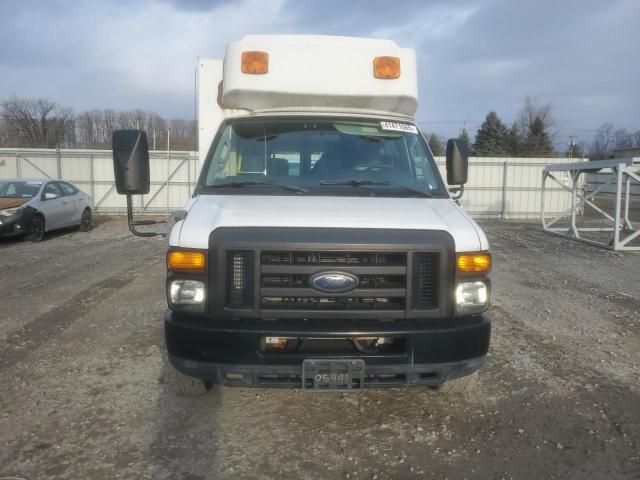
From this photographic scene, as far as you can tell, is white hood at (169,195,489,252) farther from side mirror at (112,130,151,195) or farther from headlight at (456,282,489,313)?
side mirror at (112,130,151,195)

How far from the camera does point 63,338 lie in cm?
560

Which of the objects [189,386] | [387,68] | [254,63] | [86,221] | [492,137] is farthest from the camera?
[492,137]

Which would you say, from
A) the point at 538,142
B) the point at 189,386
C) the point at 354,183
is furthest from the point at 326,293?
the point at 538,142

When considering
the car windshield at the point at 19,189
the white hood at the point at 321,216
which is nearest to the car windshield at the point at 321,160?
the white hood at the point at 321,216

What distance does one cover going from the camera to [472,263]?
330cm

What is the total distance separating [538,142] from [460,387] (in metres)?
62.1

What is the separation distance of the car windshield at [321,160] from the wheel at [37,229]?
33.2 ft

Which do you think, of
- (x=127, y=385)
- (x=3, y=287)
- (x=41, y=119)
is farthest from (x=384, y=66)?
(x=41, y=119)

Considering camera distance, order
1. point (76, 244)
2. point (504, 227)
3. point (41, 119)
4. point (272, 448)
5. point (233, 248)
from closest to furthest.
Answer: point (233, 248) → point (272, 448) → point (76, 244) → point (504, 227) → point (41, 119)

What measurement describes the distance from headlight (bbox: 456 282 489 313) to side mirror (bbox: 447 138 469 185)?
158 cm

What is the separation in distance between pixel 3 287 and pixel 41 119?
2285 inches

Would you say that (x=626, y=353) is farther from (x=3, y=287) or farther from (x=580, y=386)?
(x=3, y=287)

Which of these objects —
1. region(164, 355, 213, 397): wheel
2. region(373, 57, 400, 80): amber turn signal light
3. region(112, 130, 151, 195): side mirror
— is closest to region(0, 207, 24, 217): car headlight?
region(112, 130, 151, 195): side mirror

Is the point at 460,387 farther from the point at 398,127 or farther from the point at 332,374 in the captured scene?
the point at 398,127
